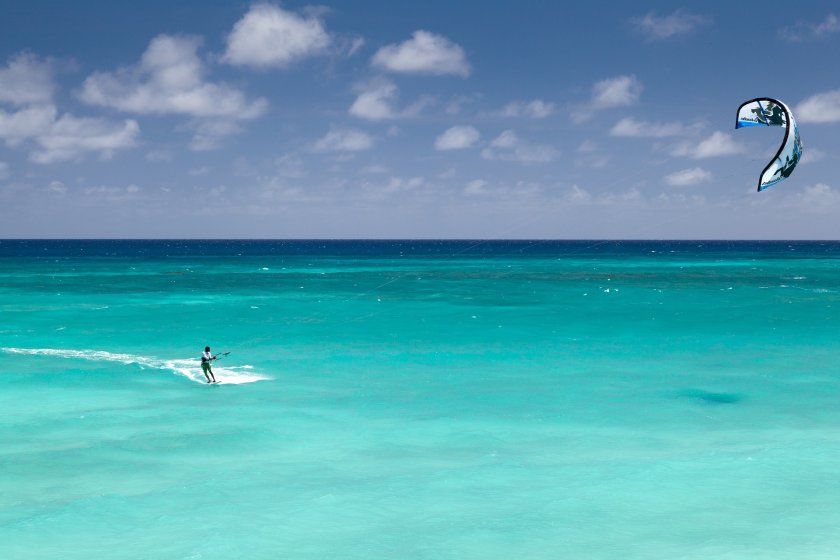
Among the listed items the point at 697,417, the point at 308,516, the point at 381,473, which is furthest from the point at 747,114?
the point at 308,516

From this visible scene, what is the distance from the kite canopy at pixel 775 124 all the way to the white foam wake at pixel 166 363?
19102mm

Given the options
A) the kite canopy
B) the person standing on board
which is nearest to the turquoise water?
the person standing on board

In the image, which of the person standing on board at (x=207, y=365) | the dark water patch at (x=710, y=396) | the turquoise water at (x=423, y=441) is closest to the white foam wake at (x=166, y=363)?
the turquoise water at (x=423, y=441)

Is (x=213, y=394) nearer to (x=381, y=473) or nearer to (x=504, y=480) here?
(x=381, y=473)

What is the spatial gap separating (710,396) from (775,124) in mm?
9997

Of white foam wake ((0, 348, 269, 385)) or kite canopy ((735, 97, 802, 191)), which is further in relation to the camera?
white foam wake ((0, 348, 269, 385))

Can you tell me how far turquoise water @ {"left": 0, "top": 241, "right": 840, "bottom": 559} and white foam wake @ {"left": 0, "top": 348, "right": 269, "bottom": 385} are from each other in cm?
21

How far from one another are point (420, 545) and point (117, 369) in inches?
831

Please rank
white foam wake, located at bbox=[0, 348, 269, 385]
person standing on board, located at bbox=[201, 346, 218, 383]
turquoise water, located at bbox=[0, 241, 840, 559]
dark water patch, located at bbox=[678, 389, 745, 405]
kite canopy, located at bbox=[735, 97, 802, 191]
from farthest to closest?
white foam wake, located at bbox=[0, 348, 269, 385]
person standing on board, located at bbox=[201, 346, 218, 383]
dark water patch, located at bbox=[678, 389, 745, 405]
kite canopy, located at bbox=[735, 97, 802, 191]
turquoise water, located at bbox=[0, 241, 840, 559]

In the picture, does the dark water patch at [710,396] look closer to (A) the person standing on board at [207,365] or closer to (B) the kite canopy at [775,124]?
(B) the kite canopy at [775,124]

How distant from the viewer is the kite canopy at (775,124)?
62.8ft

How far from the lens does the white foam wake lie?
3016cm

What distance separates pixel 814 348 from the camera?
121ft

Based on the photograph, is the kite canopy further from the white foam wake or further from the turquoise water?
the white foam wake
